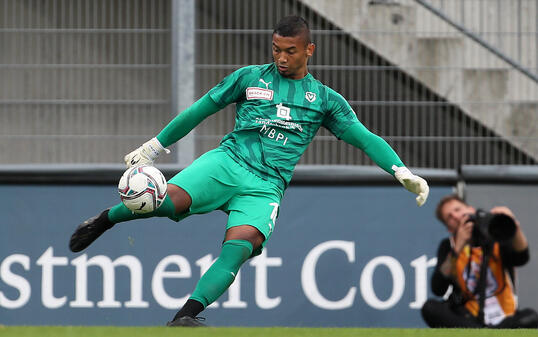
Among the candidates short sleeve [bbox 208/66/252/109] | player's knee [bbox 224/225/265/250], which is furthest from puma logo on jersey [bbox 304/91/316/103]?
player's knee [bbox 224/225/265/250]

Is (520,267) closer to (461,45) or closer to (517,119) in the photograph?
(517,119)

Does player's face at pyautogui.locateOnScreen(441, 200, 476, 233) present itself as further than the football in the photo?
Yes

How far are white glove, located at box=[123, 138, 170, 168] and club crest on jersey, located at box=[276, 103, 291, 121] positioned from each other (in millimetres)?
676

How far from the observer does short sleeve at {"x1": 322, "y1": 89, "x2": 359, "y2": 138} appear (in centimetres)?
622

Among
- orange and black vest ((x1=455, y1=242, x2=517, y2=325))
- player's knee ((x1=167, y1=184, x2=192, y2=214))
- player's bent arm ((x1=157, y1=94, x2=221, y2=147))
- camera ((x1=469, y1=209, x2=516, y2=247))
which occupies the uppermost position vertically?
player's bent arm ((x1=157, y1=94, x2=221, y2=147))

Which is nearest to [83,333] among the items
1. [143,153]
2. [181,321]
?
[181,321]

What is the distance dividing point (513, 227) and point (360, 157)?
1.43 m

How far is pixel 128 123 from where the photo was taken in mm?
8992

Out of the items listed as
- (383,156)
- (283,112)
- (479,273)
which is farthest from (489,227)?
(283,112)

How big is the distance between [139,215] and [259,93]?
0.94 metres

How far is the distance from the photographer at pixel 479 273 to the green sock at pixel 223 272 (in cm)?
283

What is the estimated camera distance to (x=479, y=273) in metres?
8.42

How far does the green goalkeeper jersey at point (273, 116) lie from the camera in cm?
609

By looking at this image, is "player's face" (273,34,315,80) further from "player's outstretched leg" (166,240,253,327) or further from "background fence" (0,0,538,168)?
"background fence" (0,0,538,168)
